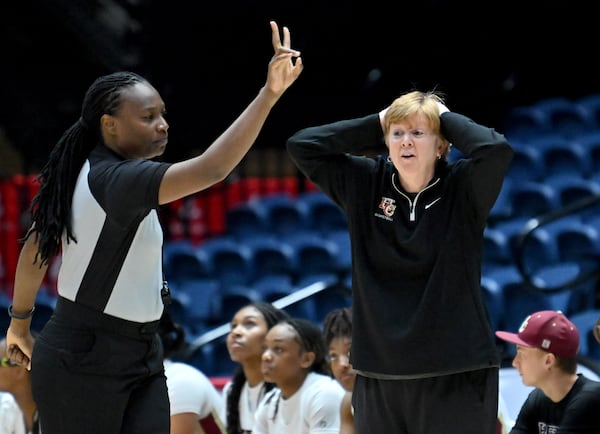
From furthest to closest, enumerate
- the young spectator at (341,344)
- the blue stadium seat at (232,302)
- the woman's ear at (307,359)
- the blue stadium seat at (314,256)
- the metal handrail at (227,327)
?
the blue stadium seat at (314,256) → the blue stadium seat at (232,302) → the metal handrail at (227,327) → the woman's ear at (307,359) → the young spectator at (341,344)

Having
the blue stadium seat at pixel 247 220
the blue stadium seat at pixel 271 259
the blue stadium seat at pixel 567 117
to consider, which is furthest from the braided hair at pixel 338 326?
the blue stadium seat at pixel 567 117

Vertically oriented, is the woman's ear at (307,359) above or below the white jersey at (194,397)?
above

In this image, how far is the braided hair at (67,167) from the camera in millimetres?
3434

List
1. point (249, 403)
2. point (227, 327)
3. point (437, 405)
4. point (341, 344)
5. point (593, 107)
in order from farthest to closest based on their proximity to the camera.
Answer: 1. point (593, 107)
2. point (227, 327)
3. point (249, 403)
4. point (341, 344)
5. point (437, 405)

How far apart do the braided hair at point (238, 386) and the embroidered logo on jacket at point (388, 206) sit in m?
2.16

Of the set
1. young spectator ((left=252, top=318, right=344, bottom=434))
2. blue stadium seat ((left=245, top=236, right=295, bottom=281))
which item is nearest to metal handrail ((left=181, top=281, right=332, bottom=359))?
blue stadium seat ((left=245, top=236, right=295, bottom=281))

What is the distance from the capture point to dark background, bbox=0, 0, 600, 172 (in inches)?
388

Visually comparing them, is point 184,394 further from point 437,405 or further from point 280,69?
point 280,69

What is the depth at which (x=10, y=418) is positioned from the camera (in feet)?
17.3

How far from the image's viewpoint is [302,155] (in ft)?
11.9

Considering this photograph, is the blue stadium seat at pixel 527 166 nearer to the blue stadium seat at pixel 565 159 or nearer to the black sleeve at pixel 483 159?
the blue stadium seat at pixel 565 159

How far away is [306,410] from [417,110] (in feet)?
6.56

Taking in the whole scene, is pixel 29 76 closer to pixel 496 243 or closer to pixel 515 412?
pixel 496 243

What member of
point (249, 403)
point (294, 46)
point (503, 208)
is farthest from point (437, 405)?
point (294, 46)
